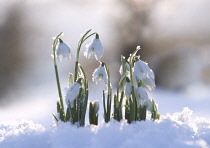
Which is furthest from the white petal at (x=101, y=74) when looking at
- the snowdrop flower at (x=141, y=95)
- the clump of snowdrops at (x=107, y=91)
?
the snowdrop flower at (x=141, y=95)

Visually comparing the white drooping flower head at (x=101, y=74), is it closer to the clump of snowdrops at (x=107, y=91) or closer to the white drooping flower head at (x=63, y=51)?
the clump of snowdrops at (x=107, y=91)

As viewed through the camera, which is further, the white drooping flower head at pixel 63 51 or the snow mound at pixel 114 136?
the white drooping flower head at pixel 63 51

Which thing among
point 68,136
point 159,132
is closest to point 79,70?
point 68,136

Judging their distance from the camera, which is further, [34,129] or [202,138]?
[34,129]

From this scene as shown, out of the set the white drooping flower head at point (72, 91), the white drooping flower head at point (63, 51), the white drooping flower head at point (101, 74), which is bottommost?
the white drooping flower head at point (72, 91)

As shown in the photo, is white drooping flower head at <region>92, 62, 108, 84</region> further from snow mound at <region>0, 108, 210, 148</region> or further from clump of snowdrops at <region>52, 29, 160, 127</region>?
snow mound at <region>0, 108, 210, 148</region>

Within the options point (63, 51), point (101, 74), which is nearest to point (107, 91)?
point (101, 74)

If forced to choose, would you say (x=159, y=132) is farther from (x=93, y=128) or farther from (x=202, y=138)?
(x=93, y=128)

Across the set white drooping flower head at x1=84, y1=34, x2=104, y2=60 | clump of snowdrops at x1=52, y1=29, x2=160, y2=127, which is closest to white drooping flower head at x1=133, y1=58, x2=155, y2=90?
clump of snowdrops at x1=52, y1=29, x2=160, y2=127
